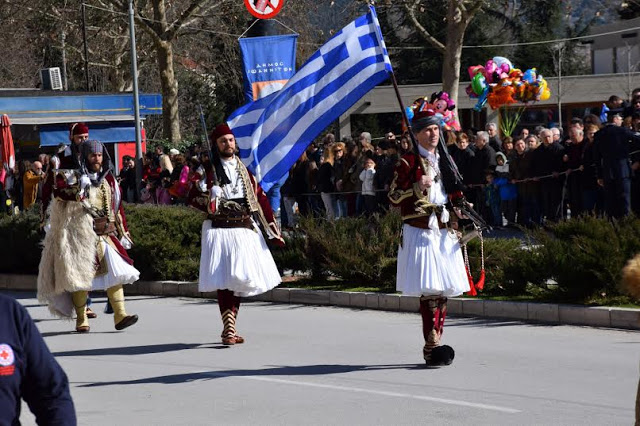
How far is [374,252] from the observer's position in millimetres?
14586

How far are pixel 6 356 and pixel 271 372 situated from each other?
6246 mm

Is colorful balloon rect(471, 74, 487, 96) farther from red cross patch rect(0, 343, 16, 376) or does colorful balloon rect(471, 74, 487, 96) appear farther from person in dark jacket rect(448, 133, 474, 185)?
red cross patch rect(0, 343, 16, 376)

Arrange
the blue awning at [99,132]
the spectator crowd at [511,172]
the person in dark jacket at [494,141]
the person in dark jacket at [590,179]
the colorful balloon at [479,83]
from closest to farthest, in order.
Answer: the spectator crowd at [511,172], the person in dark jacket at [590,179], the person in dark jacket at [494,141], the colorful balloon at [479,83], the blue awning at [99,132]

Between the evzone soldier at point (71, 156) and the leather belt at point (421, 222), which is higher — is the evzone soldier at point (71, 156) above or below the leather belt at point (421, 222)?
above

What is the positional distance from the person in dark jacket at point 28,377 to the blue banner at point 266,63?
48.2 feet

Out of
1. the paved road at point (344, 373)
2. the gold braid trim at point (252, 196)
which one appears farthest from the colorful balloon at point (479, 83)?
the gold braid trim at point (252, 196)

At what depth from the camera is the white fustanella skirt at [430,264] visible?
964 cm

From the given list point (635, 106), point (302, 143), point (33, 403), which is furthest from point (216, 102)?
point (33, 403)

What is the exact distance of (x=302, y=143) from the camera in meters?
12.1

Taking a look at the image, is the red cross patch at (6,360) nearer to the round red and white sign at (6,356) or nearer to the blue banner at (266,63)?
the round red and white sign at (6,356)

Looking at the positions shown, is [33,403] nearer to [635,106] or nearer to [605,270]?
[605,270]

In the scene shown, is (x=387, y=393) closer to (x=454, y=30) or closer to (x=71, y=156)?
(x=71, y=156)

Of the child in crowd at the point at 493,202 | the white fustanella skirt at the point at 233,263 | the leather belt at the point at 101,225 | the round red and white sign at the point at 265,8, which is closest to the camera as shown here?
the white fustanella skirt at the point at 233,263

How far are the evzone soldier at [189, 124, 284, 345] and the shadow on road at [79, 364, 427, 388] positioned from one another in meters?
1.32
